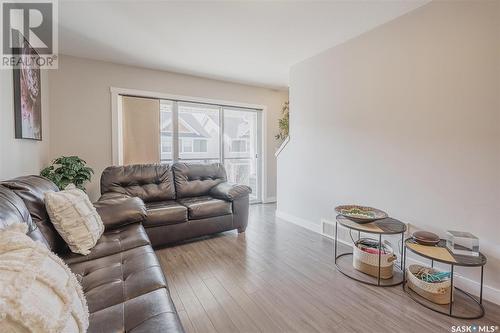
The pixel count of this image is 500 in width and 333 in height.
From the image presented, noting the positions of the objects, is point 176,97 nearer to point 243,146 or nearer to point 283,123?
point 243,146

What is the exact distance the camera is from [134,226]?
83.8 inches

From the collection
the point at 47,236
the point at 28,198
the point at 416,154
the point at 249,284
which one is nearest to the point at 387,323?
the point at 249,284

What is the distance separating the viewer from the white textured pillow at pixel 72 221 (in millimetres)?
1582

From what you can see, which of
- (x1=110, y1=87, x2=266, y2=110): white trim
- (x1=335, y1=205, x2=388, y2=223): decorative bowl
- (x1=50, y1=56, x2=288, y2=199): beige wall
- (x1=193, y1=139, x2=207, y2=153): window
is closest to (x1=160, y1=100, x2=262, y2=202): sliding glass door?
(x1=193, y1=139, x2=207, y2=153): window

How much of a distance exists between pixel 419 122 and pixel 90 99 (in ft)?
13.4

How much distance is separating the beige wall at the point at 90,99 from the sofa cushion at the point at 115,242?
188 cm

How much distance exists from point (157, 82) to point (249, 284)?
11.0 feet

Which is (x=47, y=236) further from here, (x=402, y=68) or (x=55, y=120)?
(x=402, y=68)

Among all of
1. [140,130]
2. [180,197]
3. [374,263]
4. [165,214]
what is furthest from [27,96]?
[374,263]

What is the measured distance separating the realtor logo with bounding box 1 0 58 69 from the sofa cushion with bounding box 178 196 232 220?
2.04 m

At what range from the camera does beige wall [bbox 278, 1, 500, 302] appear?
1.77 m

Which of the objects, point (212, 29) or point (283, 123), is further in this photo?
point (283, 123)

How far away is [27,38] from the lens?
7.42 ft

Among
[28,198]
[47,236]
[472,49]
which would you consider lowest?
[47,236]
